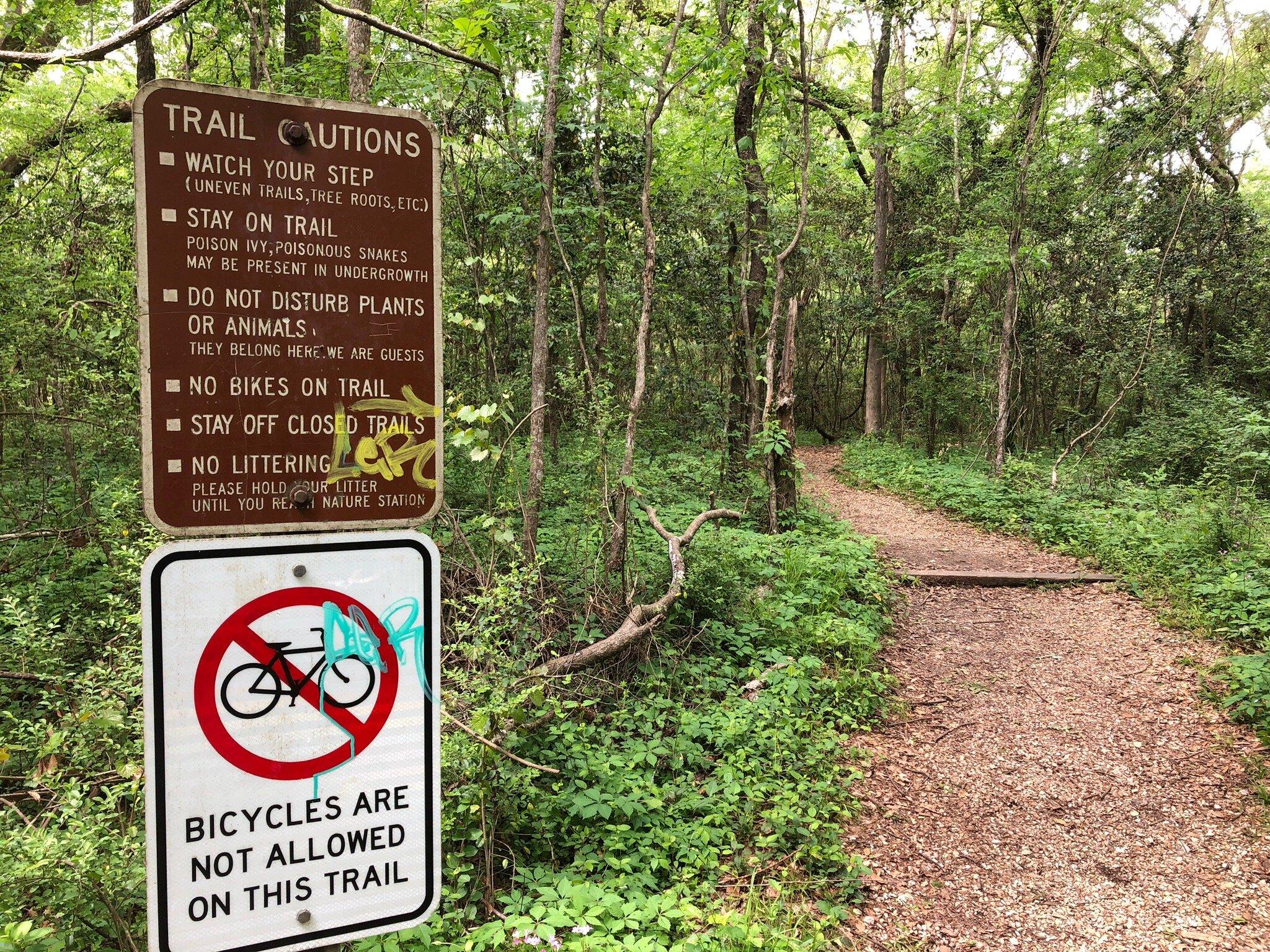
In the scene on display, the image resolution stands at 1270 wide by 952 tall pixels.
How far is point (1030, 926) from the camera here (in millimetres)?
3771

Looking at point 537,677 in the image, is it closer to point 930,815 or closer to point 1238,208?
point 930,815

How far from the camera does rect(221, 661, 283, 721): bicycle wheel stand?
1.22 m

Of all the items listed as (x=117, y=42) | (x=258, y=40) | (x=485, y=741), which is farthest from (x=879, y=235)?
(x=117, y=42)

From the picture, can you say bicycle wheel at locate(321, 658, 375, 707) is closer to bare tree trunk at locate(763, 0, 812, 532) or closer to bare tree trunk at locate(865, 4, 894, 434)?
bare tree trunk at locate(763, 0, 812, 532)

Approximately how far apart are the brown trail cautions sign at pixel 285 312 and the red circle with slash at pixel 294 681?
0.13 meters

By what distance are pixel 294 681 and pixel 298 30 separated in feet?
30.4

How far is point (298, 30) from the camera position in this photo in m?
8.16

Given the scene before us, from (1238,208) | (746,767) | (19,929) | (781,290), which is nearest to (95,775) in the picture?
(19,929)

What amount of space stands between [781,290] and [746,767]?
20.0ft

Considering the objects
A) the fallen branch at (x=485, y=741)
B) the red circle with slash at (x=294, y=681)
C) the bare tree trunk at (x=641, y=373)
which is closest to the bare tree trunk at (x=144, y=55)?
the bare tree trunk at (x=641, y=373)

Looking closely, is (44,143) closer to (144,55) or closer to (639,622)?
(144,55)

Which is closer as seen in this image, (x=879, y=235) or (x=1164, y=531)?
(x=1164, y=531)

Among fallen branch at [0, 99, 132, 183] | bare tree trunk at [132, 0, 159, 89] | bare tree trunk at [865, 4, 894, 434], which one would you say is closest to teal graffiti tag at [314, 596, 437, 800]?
bare tree trunk at [132, 0, 159, 89]

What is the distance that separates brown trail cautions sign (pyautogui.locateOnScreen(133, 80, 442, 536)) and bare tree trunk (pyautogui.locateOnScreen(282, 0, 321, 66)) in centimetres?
819
